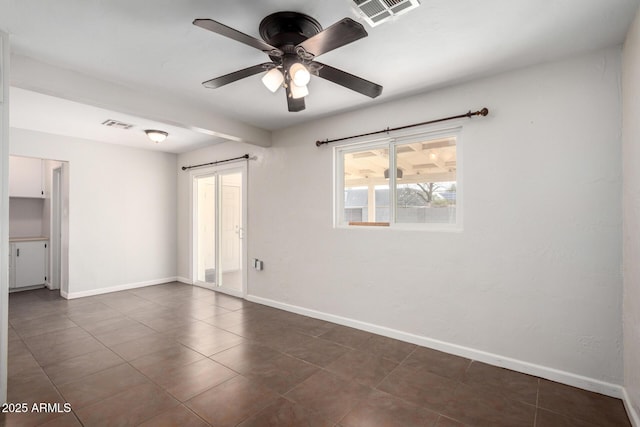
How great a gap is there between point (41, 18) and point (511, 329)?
13.2ft

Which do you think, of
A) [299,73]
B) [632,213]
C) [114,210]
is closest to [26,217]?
[114,210]

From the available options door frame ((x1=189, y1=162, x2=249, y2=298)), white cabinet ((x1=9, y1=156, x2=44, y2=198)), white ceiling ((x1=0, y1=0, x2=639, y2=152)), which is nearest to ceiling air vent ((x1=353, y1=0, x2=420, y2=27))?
white ceiling ((x1=0, y1=0, x2=639, y2=152))

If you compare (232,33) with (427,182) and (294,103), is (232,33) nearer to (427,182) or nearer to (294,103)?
(294,103)

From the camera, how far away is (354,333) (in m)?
3.40

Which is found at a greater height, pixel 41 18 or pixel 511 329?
pixel 41 18

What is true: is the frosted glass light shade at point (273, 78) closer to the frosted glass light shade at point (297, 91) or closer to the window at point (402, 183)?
the frosted glass light shade at point (297, 91)

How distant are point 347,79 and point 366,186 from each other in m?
1.64

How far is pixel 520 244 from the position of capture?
256cm

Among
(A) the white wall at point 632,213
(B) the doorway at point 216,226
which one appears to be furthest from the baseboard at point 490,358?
(B) the doorway at point 216,226

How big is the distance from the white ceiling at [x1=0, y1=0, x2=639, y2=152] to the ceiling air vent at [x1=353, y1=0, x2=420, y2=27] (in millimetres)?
107

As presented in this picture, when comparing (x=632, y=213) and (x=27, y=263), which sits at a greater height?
(x=632, y=213)

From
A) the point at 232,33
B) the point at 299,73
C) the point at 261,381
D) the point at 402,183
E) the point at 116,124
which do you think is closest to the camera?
the point at 232,33

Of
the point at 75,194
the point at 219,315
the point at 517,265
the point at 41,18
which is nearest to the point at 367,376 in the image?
the point at 517,265

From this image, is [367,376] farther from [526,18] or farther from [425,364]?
[526,18]
